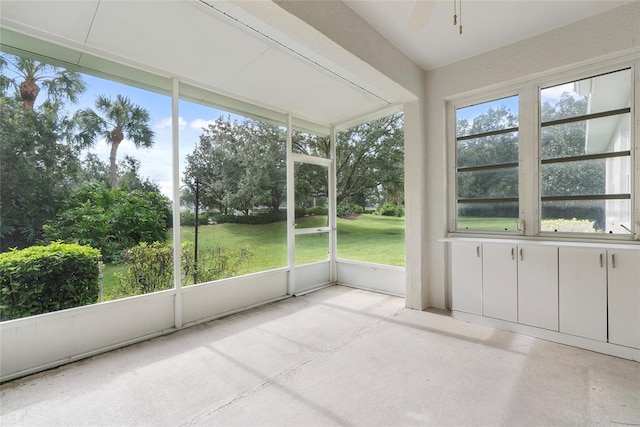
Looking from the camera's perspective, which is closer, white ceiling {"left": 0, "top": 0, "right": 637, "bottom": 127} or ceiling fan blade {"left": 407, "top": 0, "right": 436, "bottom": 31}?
→ ceiling fan blade {"left": 407, "top": 0, "right": 436, "bottom": 31}

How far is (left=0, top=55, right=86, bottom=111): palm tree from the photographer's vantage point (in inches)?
90.7

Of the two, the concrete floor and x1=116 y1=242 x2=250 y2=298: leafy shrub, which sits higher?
x1=116 y1=242 x2=250 y2=298: leafy shrub

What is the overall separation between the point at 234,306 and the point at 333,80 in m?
3.19

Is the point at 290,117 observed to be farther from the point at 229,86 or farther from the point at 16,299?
the point at 16,299

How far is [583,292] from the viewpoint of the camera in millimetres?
2641

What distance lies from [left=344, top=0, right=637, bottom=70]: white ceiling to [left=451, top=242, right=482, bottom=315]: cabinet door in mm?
2231

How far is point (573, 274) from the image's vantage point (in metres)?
2.68

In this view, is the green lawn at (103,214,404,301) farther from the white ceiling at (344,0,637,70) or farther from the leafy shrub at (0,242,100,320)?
the white ceiling at (344,0,637,70)

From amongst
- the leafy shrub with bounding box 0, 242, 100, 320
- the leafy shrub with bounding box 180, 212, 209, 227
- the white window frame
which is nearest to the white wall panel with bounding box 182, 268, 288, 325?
the leafy shrub with bounding box 180, 212, 209, 227

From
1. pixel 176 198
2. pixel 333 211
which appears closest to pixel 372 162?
pixel 333 211

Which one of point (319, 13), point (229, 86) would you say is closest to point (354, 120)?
point (229, 86)

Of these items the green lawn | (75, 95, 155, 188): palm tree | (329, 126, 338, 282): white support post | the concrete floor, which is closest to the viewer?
the concrete floor

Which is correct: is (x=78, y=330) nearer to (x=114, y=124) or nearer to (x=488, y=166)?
(x=114, y=124)

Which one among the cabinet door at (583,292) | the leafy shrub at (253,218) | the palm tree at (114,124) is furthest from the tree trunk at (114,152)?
the cabinet door at (583,292)
